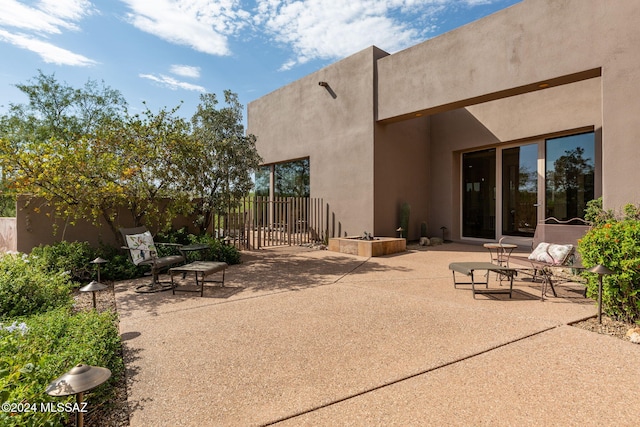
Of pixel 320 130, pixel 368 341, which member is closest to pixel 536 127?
pixel 320 130

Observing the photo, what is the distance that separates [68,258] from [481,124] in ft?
36.9

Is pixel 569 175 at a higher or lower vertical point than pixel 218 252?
higher

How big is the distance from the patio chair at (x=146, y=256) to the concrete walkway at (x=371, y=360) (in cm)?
48

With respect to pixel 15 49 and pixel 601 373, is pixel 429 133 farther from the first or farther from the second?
pixel 15 49

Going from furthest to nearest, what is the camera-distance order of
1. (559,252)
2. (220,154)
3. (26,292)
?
1. (220,154)
2. (559,252)
3. (26,292)

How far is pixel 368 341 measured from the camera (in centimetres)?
328

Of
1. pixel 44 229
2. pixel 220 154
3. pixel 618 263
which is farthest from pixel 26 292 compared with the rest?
pixel 618 263

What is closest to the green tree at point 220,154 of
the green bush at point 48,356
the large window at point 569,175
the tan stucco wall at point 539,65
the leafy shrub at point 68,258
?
the leafy shrub at point 68,258

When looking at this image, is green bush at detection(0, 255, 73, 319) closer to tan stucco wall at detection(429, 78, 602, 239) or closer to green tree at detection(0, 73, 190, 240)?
green tree at detection(0, 73, 190, 240)

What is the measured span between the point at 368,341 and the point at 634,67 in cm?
657

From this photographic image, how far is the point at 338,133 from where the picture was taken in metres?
11.2

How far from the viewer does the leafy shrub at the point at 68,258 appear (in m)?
5.81

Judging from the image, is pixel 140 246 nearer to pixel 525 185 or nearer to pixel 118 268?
pixel 118 268

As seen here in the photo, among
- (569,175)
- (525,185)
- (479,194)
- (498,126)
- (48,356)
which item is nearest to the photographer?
(48,356)
